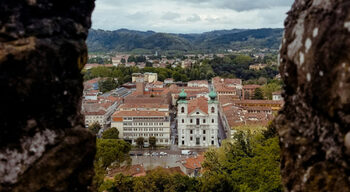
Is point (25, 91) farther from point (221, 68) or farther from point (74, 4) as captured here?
point (221, 68)

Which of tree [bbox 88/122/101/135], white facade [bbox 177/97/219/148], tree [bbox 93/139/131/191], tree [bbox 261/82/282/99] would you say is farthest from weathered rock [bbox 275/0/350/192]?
tree [bbox 261/82/282/99]

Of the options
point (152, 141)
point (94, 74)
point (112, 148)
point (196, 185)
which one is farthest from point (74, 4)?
point (94, 74)

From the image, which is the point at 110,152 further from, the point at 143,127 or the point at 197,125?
the point at 143,127

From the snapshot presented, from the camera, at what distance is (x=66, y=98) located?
8359mm

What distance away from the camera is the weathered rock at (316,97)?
20.4ft

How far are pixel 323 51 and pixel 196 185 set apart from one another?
1023 inches

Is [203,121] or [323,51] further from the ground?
[323,51]

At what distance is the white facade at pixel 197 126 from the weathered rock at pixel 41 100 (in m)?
54.0

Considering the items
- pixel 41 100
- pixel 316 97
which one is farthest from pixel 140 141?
pixel 316 97

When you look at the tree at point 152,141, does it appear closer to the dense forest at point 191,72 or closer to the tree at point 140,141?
the tree at point 140,141

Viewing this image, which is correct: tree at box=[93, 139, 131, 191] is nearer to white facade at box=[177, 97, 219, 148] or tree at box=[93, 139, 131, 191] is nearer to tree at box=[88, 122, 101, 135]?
white facade at box=[177, 97, 219, 148]

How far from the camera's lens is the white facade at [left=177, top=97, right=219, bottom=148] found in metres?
63.2

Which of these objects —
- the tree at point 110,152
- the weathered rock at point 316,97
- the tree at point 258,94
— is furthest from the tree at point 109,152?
the tree at point 258,94

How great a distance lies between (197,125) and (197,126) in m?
0.20
